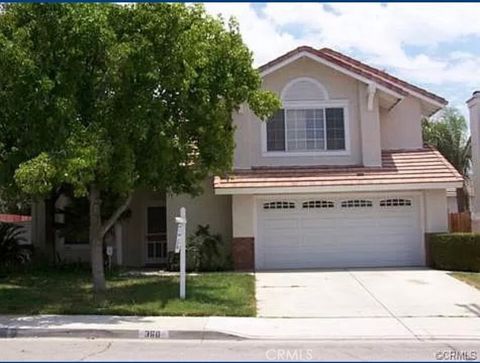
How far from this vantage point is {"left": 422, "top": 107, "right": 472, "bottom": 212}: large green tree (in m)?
35.4

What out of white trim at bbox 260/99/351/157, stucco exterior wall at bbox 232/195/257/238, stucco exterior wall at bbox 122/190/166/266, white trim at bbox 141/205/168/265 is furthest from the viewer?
white trim at bbox 141/205/168/265

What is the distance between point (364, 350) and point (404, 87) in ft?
46.3

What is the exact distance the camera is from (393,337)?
35.8 feet

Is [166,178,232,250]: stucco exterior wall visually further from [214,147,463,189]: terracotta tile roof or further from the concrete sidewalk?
the concrete sidewalk

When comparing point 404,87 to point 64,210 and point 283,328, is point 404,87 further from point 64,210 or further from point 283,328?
point 283,328

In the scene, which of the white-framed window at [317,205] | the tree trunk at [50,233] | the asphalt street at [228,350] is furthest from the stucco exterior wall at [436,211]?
the tree trunk at [50,233]

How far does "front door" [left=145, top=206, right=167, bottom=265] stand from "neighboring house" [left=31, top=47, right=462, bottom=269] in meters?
1.22

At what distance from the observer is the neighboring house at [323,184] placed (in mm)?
20547

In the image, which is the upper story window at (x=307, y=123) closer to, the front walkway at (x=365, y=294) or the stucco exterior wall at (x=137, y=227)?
the front walkway at (x=365, y=294)

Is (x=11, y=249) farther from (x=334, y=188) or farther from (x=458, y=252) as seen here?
(x=458, y=252)

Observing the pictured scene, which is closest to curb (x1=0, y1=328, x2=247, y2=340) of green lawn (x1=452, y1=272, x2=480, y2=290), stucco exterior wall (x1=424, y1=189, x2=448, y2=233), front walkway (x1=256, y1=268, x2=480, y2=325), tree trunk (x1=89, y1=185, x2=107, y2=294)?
front walkway (x1=256, y1=268, x2=480, y2=325)

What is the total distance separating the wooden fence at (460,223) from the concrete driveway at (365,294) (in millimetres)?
2885

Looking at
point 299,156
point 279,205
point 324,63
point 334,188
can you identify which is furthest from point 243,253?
point 324,63

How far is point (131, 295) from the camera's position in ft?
48.0
